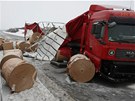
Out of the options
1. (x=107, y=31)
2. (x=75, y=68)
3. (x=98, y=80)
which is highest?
(x=107, y=31)

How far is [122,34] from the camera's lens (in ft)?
29.9

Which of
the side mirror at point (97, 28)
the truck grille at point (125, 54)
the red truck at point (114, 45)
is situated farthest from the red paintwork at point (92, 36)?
the side mirror at point (97, 28)

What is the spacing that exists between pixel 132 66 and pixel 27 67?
11.4ft

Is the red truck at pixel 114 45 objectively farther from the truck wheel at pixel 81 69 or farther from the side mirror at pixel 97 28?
the truck wheel at pixel 81 69

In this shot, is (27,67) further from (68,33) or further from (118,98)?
(68,33)

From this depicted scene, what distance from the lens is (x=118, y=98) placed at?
7.61 m

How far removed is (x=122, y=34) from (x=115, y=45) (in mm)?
471

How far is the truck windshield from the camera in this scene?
906 centimetres

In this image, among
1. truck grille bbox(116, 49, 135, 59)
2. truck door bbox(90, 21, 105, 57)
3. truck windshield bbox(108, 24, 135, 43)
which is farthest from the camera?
truck door bbox(90, 21, 105, 57)

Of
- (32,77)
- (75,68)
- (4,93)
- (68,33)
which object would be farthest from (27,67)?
(68,33)

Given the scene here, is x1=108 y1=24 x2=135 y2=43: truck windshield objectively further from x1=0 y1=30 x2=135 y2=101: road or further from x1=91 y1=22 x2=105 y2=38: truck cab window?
x1=0 y1=30 x2=135 y2=101: road

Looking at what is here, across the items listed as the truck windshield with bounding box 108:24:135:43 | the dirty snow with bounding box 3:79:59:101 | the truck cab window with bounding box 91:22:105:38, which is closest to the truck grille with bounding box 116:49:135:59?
the truck windshield with bounding box 108:24:135:43

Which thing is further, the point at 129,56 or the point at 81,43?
the point at 81,43

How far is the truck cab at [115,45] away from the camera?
8.94 m
